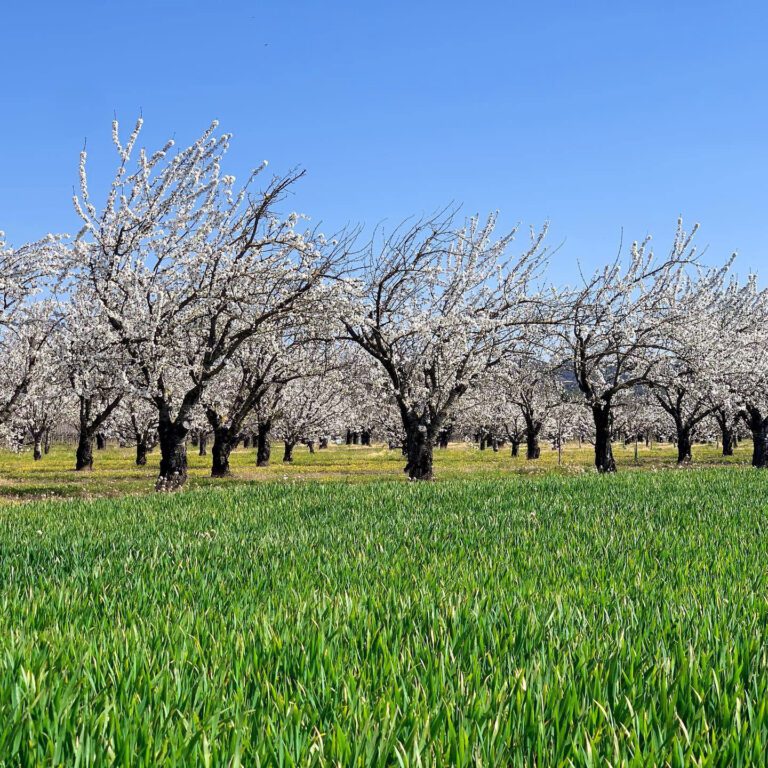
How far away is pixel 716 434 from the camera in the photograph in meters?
75.5

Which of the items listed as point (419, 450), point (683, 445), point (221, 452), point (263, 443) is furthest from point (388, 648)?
point (683, 445)

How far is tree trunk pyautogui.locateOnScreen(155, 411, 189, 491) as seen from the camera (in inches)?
869

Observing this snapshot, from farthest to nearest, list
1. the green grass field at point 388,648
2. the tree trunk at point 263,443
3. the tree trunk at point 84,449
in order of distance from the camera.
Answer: the tree trunk at point 263,443 → the tree trunk at point 84,449 → the green grass field at point 388,648

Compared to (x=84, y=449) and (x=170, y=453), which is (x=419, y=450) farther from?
(x=84, y=449)

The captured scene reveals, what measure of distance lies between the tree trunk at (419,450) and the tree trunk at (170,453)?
828 centimetres

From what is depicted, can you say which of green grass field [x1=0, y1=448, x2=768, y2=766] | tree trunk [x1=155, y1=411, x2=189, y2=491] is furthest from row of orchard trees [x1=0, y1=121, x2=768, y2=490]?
green grass field [x1=0, y1=448, x2=768, y2=766]

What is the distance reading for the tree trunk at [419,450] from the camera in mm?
25984

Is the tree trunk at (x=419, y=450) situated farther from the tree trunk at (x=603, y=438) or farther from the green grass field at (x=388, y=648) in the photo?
the green grass field at (x=388, y=648)

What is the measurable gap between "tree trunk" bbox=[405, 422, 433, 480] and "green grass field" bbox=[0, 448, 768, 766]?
1785 centimetres

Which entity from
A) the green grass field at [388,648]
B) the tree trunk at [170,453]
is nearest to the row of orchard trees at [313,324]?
the tree trunk at [170,453]

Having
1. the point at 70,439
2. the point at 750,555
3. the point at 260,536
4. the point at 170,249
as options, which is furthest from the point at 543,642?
the point at 70,439

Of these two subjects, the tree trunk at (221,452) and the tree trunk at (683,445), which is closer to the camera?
the tree trunk at (221,452)

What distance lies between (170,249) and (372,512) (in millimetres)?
14404

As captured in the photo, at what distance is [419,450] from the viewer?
1025 inches
